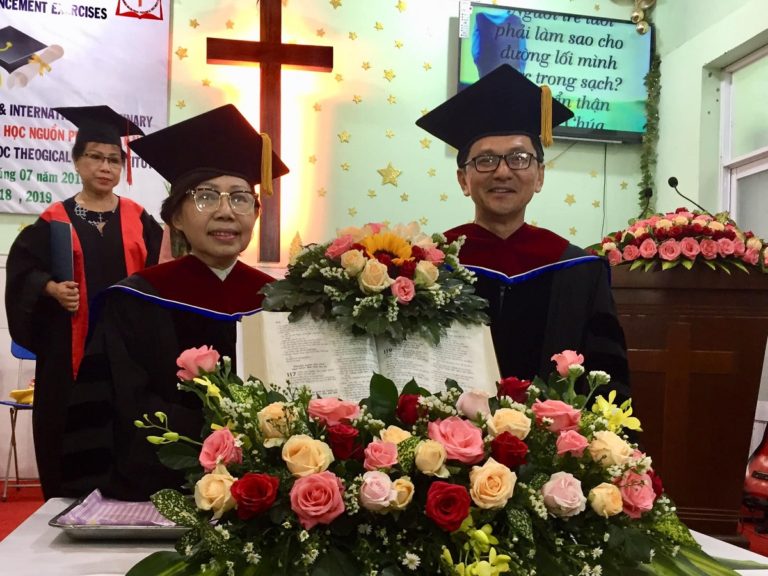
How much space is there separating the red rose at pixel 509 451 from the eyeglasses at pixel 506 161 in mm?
1542

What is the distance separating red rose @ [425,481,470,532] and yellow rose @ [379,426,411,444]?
0.31 ft

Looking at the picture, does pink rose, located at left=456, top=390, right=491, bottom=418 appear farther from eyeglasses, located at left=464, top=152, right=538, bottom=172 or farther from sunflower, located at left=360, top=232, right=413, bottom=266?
eyeglasses, located at left=464, top=152, right=538, bottom=172

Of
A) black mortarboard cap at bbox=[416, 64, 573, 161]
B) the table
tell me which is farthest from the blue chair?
the table

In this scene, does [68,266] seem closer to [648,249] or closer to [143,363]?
[143,363]

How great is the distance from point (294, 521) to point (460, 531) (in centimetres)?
21

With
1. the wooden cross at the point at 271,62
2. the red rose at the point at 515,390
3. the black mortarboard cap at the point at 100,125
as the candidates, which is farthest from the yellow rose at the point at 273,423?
the wooden cross at the point at 271,62

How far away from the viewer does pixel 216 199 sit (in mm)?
2305

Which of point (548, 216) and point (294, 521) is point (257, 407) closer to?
point (294, 521)

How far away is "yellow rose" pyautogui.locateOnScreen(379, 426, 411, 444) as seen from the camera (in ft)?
3.55

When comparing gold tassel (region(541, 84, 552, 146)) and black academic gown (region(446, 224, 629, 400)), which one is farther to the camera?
gold tassel (region(541, 84, 552, 146))

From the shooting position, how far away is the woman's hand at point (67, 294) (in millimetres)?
3674

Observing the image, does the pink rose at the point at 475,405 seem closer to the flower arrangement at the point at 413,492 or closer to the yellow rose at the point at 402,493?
the flower arrangement at the point at 413,492

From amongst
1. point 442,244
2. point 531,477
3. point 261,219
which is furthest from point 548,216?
point 531,477

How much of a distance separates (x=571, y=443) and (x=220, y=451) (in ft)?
1.53
